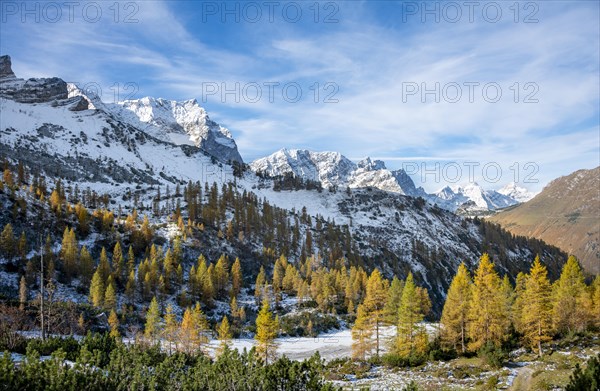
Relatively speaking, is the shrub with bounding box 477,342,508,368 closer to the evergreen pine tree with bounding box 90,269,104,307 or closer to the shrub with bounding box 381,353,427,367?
the shrub with bounding box 381,353,427,367

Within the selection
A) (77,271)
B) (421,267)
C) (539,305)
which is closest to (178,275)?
(77,271)

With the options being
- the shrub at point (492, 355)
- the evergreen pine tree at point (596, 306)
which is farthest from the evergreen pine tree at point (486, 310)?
the evergreen pine tree at point (596, 306)

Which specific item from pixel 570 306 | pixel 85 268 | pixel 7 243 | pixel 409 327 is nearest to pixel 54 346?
pixel 409 327

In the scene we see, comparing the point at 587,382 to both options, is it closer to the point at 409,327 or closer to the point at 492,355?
the point at 492,355

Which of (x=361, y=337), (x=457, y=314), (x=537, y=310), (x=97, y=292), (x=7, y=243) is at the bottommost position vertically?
(x=361, y=337)

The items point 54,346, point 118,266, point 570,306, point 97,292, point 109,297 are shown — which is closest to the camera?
point 54,346

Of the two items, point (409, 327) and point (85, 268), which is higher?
point (85, 268)

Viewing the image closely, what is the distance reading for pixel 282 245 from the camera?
156m

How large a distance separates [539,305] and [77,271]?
86.3m

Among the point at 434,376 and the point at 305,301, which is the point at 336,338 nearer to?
the point at 305,301

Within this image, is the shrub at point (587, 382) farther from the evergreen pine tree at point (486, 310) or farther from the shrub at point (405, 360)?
the evergreen pine tree at point (486, 310)

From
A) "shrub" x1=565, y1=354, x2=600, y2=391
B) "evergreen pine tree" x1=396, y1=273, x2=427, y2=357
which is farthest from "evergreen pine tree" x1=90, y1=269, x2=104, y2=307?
"shrub" x1=565, y1=354, x2=600, y2=391

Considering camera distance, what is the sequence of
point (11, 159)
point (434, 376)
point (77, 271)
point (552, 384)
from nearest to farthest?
point (552, 384), point (434, 376), point (77, 271), point (11, 159)

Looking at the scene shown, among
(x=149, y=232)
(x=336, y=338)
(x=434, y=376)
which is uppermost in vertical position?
(x=149, y=232)
